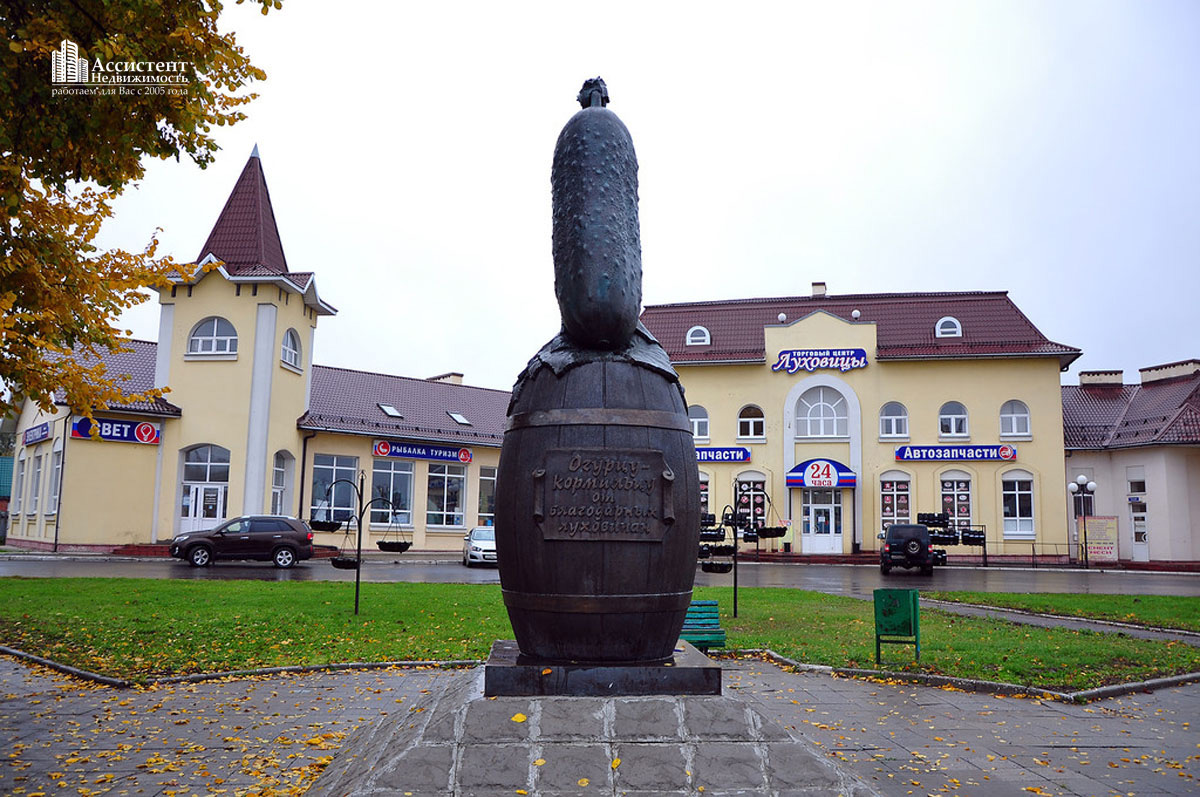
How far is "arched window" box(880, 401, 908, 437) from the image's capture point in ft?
133

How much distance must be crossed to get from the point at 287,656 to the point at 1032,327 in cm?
3733

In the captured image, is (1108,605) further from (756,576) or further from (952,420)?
(952,420)

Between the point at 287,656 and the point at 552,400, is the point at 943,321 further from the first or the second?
the point at 552,400

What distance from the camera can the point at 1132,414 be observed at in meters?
43.7

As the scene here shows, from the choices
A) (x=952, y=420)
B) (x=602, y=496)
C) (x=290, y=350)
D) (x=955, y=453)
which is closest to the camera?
(x=602, y=496)

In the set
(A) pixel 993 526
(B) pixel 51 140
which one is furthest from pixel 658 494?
(A) pixel 993 526

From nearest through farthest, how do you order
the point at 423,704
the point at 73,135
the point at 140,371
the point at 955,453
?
the point at 423,704 → the point at 73,135 → the point at 140,371 → the point at 955,453

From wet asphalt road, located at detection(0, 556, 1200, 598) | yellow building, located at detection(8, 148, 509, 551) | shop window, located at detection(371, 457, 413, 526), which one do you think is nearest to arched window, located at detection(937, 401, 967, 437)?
wet asphalt road, located at detection(0, 556, 1200, 598)

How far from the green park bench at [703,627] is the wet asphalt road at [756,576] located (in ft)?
35.0

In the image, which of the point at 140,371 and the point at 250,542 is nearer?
the point at 250,542

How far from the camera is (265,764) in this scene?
21.9ft

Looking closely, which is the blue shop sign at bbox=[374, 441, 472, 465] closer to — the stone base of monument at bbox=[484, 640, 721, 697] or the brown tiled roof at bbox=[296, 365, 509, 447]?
the brown tiled roof at bbox=[296, 365, 509, 447]

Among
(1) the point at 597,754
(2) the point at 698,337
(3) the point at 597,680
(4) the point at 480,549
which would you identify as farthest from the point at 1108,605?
(2) the point at 698,337

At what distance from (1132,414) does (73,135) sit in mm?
46391
